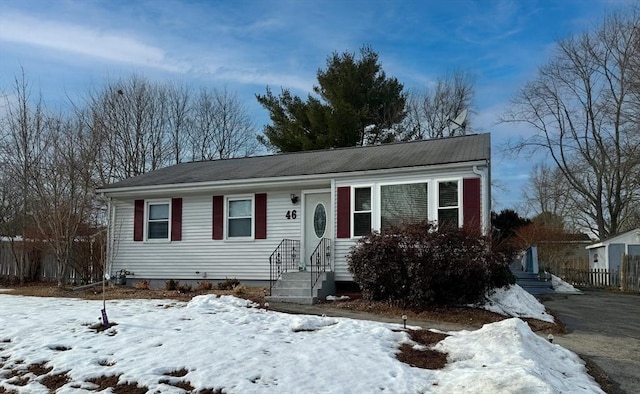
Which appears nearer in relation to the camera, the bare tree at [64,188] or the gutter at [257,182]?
the gutter at [257,182]

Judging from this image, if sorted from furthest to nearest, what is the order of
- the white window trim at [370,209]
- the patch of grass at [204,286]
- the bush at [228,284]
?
the bush at [228,284] < the patch of grass at [204,286] < the white window trim at [370,209]

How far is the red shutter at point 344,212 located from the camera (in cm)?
1239

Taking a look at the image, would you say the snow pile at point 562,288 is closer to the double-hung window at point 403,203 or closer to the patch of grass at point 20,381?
the double-hung window at point 403,203

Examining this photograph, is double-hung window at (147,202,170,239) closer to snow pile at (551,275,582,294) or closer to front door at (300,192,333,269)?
front door at (300,192,333,269)

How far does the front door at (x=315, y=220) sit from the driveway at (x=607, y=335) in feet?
18.6

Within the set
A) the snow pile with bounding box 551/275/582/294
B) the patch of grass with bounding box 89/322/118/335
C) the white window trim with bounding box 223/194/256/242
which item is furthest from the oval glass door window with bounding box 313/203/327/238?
the snow pile with bounding box 551/275/582/294

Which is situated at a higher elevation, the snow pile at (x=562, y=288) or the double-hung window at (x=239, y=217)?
the double-hung window at (x=239, y=217)

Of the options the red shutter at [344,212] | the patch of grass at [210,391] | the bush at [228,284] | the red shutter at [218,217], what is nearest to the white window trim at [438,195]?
the red shutter at [344,212]

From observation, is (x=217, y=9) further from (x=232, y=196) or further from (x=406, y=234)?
(x=406, y=234)

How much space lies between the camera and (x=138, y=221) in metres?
14.8

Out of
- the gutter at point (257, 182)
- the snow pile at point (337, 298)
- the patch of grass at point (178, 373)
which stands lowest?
the patch of grass at point (178, 373)

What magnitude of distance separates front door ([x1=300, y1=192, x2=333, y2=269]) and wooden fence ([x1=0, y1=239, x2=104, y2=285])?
633 centimetres

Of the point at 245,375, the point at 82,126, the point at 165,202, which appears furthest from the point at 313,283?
the point at 82,126

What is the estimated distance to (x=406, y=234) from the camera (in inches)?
399
